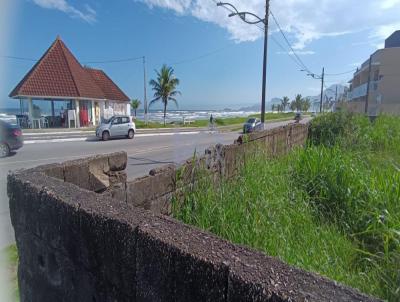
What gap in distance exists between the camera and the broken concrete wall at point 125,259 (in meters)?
1.03

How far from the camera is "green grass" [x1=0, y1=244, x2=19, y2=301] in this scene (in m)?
2.72

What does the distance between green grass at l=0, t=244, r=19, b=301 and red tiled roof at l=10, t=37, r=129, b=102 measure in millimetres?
23281

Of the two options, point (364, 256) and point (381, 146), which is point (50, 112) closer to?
point (381, 146)

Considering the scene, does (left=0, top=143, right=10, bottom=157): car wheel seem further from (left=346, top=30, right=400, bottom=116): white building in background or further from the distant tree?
the distant tree

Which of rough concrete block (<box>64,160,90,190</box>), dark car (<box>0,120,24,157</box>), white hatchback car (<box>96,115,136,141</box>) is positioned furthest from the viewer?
white hatchback car (<box>96,115,136,141</box>)

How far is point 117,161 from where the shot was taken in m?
3.13

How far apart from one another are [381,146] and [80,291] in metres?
9.09

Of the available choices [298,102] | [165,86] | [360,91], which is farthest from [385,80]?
[298,102]

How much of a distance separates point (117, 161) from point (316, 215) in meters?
2.64

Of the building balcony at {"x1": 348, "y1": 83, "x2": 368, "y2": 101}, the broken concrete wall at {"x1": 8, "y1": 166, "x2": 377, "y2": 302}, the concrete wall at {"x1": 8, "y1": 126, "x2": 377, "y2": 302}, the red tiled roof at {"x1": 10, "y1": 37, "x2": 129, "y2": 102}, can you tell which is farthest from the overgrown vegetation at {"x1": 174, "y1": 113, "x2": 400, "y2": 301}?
the building balcony at {"x1": 348, "y1": 83, "x2": 368, "y2": 101}

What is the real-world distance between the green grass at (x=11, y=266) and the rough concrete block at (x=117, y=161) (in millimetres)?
→ 1530

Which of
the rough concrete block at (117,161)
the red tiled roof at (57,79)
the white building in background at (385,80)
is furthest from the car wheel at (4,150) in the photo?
the white building in background at (385,80)

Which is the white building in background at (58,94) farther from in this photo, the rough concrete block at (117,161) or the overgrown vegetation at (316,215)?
the overgrown vegetation at (316,215)

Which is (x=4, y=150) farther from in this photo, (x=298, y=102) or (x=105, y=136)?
(x=298, y=102)
